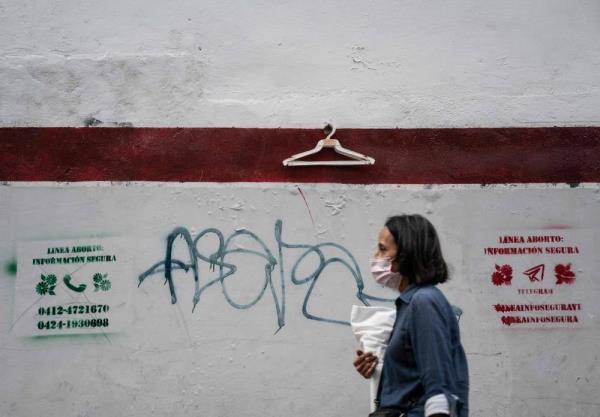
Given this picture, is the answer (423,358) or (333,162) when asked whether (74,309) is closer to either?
(333,162)

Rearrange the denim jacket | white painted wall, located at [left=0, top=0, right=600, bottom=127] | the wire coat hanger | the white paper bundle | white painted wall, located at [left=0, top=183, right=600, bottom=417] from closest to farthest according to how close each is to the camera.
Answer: the denim jacket < the white paper bundle < white painted wall, located at [left=0, top=183, right=600, bottom=417] < the wire coat hanger < white painted wall, located at [left=0, top=0, right=600, bottom=127]

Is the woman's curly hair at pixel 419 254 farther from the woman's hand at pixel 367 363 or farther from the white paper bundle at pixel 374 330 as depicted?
the woman's hand at pixel 367 363

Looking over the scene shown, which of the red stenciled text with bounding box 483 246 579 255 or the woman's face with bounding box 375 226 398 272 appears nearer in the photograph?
the woman's face with bounding box 375 226 398 272

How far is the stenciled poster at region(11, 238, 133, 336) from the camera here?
4.74 m

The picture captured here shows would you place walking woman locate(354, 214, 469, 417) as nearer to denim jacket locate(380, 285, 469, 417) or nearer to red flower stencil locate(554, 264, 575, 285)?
denim jacket locate(380, 285, 469, 417)

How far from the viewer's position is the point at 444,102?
488 centimetres

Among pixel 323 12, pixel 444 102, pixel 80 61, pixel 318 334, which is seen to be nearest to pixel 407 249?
pixel 318 334

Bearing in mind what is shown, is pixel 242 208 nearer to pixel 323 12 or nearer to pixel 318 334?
pixel 318 334

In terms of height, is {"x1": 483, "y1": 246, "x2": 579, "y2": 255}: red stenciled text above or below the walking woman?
above

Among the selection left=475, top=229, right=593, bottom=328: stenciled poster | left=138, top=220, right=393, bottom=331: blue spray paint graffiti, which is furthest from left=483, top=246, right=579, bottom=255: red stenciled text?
left=138, top=220, right=393, bottom=331: blue spray paint graffiti

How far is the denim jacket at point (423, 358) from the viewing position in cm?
239

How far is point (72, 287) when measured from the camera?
15.7 feet

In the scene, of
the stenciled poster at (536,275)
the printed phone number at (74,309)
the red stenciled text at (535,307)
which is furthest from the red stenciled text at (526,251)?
the printed phone number at (74,309)

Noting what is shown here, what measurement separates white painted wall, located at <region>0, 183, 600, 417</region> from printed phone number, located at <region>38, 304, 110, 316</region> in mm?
179
